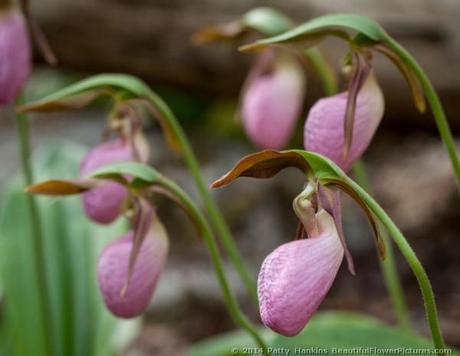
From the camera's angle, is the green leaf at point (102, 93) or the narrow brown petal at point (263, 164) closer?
the narrow brown petal at point (263, 164)

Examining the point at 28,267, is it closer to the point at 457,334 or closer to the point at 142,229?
the point at 142,229

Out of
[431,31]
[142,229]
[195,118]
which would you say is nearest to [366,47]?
[142,229]

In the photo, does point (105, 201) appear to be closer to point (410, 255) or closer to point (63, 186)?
point (63, 186)

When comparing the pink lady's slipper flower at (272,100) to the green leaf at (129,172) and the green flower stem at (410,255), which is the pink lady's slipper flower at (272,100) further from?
the green flower stem at (410,255)

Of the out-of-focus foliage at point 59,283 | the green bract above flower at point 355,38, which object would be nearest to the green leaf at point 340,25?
the green bract above flower at point 355,38

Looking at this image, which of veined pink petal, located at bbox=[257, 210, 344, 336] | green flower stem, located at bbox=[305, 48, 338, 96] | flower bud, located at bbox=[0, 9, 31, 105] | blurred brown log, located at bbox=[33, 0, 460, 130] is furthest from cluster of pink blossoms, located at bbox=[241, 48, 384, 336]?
blurred brown log, located at bbox=[33, 0, 460, 130]

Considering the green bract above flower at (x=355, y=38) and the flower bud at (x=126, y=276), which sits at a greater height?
the green bract above flower at (x=355, y=38)
